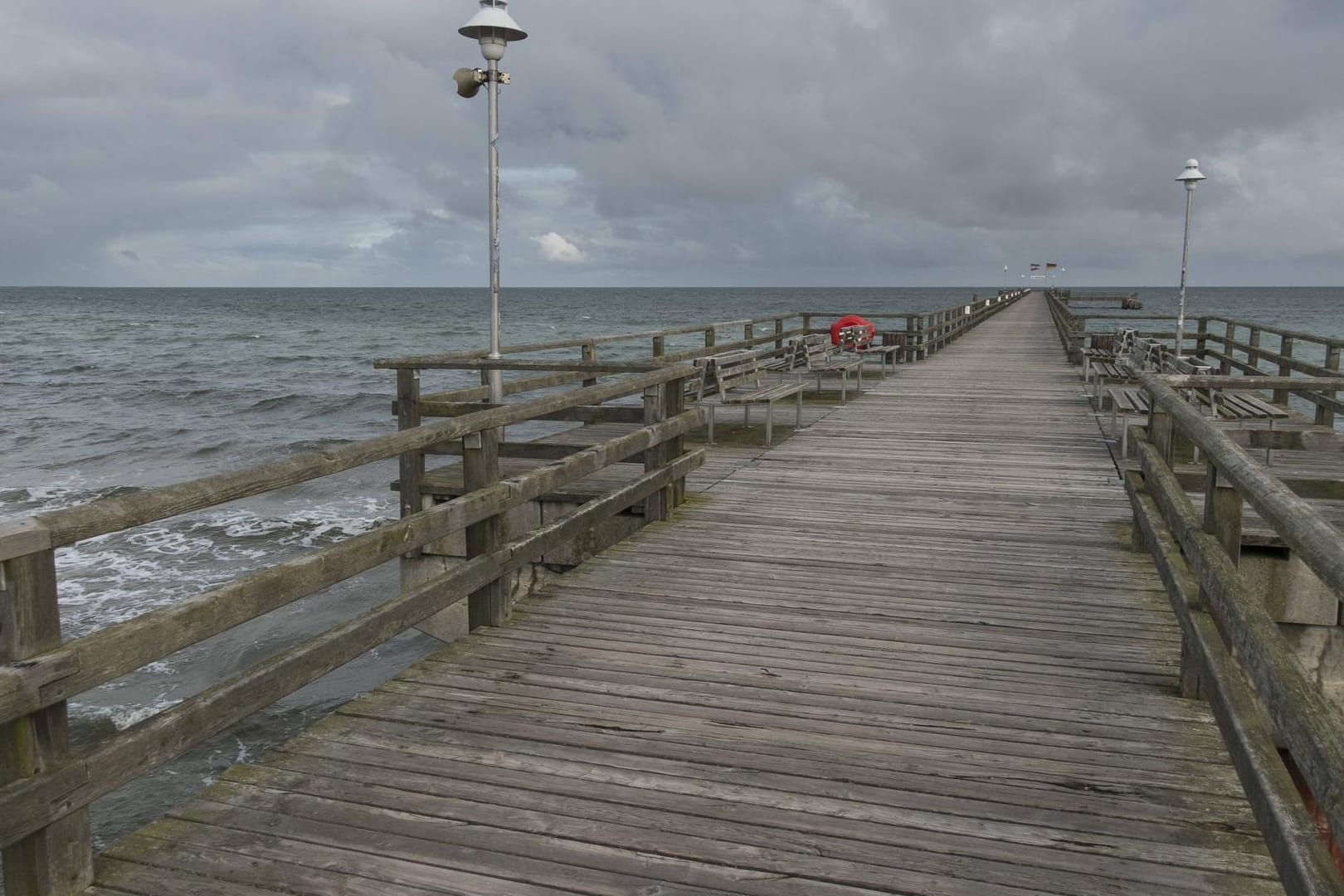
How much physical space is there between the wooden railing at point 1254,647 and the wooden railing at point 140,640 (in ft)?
8.26

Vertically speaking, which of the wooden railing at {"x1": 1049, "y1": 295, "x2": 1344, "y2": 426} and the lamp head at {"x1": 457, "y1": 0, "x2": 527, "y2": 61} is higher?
the lamp head at {"x1": 457, "y1": 0, "x2": 527, "y2": 61}

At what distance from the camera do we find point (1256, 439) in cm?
648

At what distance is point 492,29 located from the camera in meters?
7.75

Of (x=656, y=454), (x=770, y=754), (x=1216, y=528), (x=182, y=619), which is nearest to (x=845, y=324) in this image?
(x=656, y=454)

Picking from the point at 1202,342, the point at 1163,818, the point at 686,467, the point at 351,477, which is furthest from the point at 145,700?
the point at 1202,342

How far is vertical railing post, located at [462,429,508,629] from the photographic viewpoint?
4480 mm

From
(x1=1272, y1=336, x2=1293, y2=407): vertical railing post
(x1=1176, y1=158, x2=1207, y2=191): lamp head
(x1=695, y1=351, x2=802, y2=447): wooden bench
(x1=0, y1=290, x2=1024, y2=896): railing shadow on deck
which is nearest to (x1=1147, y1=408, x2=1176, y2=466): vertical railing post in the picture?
(x1=0, y1=290, x2=1024, y2=896): railing shadow on deck

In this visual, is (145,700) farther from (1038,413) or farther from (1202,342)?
(1202,342)

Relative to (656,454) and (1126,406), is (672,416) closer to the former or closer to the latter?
(656,454)

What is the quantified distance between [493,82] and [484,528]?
4.70m

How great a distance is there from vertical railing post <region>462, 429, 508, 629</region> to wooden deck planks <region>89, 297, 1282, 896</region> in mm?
105

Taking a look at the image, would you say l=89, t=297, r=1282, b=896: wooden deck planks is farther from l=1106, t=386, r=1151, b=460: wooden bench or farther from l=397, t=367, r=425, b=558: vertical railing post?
l=1106, t=386, r=1151, b=460: wooden bench

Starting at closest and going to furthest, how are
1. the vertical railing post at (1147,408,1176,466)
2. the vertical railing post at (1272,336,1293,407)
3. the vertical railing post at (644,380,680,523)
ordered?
the vertical railing post at (1147,408,1176,466) → the vertical railing post at (644,380,680,523) → the vertical railing post at (1272,336,1293,407)

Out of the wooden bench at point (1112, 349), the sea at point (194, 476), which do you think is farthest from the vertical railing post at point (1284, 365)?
the sea at point (194, 476)
